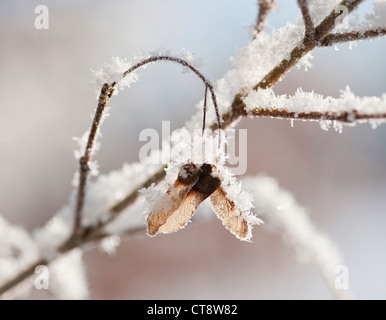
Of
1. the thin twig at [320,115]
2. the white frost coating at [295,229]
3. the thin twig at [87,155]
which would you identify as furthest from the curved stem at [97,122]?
the white frost coating at [295,229]

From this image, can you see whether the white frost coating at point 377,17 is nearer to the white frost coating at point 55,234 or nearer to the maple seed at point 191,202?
the maple seed at point 191,202

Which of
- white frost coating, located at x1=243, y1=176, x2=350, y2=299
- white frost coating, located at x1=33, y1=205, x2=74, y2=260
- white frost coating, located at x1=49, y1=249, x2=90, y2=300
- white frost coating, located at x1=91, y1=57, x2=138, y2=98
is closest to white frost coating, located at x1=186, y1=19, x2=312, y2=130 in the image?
white frost coating, located at x1=91, y1=57, x2=138, y2=98

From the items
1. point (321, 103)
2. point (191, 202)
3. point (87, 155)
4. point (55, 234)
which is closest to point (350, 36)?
point (321, 103)

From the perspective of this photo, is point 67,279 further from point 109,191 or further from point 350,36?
point 350,36

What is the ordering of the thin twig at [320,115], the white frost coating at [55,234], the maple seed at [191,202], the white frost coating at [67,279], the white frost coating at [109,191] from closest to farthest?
1. the thin twig at [320,115]
2. the maple seed at [191,202]
3. the white frost coating at [109,191]
4. the white frost coating at [55,234]
5. the white frost coating at [67,279]

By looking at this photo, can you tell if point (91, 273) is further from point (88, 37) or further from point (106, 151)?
point (88, 37)
